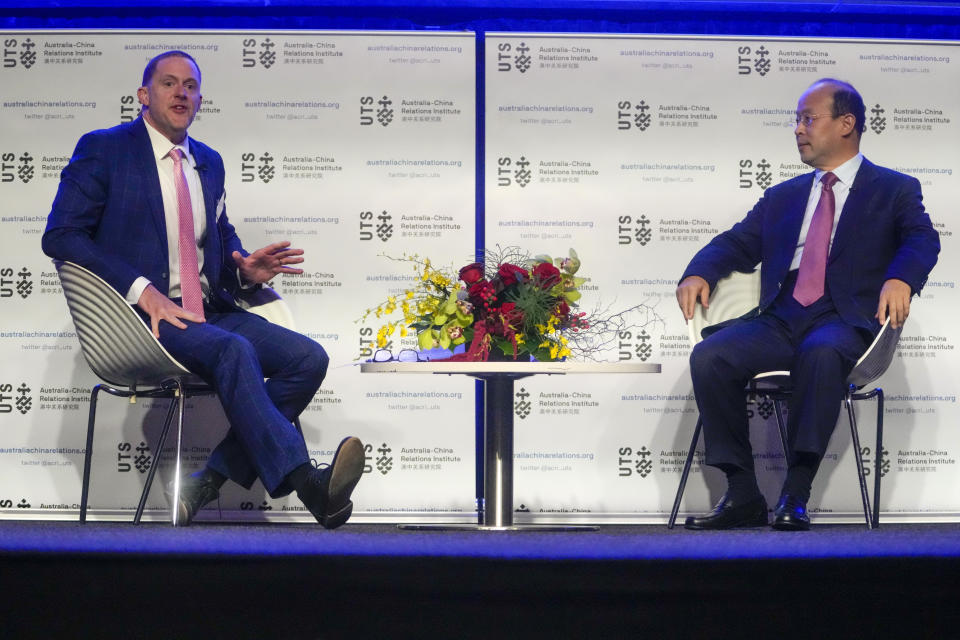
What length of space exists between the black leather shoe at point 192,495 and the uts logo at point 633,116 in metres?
2.42

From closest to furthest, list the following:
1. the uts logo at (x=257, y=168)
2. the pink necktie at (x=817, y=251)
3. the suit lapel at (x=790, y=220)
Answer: the pink necktie at (x=817, y=251), the suit lapel at (x=790, y=220), the uts logo at (x=257, y=168)

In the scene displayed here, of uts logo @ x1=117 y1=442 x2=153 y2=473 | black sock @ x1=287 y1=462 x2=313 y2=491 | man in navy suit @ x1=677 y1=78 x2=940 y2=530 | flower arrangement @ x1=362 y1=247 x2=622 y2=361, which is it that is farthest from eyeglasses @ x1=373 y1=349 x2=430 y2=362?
uts logo @ x1=117 y1=442 x2=153 y2=473

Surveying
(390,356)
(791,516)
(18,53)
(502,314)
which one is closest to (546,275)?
(502,314)

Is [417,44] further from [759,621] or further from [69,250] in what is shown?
[759,621]

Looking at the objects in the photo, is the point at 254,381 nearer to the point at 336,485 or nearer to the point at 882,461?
the point at 336,485

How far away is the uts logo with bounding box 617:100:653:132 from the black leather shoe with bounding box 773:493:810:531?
196cm

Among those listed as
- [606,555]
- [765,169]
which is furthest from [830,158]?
[606,555]

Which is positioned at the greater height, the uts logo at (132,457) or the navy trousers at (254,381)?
the navy trousers at (254,381)

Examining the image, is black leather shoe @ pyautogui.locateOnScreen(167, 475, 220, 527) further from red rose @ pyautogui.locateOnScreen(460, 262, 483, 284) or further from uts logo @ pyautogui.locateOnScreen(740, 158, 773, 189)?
uts logo @ pyautogui.locateOnScreen(740, 158, 773, 189)

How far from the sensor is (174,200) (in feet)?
11.4

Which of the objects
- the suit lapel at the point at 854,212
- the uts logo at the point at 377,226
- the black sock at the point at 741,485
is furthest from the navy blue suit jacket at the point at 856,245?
the uts logo at the point at 377,226

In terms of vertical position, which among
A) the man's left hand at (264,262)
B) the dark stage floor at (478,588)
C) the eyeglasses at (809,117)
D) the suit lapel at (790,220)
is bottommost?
the dark stage floor at (478,588)

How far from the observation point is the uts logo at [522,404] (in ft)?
14.1

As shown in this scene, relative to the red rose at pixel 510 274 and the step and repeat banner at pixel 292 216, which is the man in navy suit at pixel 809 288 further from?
the step and repeat banner at pixel 292 216
